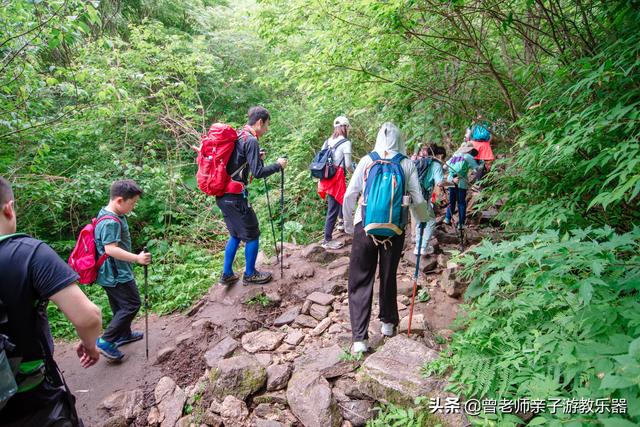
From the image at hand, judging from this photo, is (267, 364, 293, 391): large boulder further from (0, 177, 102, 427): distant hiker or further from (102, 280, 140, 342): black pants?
(102, 280, 140, 342): black pants

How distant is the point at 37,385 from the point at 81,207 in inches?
321

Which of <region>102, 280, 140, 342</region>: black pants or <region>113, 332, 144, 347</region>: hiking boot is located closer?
<region>102, 280, 140, 342</region>: black pants

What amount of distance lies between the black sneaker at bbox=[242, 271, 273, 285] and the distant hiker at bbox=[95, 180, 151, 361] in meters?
1.53

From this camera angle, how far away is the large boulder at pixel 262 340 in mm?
3891

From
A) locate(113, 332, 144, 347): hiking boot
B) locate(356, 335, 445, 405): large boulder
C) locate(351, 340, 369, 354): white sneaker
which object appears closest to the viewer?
locate(356, 335, 445, 405): large boulder

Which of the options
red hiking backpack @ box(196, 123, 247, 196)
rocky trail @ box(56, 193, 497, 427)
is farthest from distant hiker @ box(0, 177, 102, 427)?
red hiking backpack @ box(196, 123, 247, 196)

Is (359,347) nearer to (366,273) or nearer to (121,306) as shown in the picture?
(366,273)

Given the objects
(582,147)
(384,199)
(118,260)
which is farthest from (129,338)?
(582,147)

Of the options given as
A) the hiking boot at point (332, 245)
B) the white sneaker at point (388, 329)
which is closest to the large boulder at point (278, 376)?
the white sneaker at point (388, 329)

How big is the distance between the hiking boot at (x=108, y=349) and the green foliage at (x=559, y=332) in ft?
11.6

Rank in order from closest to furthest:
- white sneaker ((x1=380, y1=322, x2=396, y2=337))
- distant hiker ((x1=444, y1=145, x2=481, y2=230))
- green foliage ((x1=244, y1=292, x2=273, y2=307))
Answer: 1. white sneaker ((x1=380, y1=322, x2=396, y2=337))
2. green foliage ((x1=244, y1=292, x2=273, y2=307))
3. distant hiker ((x1=444, y1=145, x2=481, y2=230))

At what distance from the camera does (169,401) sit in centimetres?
336

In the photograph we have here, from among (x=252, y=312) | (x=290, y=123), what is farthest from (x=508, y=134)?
(x=290, y=123)

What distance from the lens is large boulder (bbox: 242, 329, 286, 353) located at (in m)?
3.89
